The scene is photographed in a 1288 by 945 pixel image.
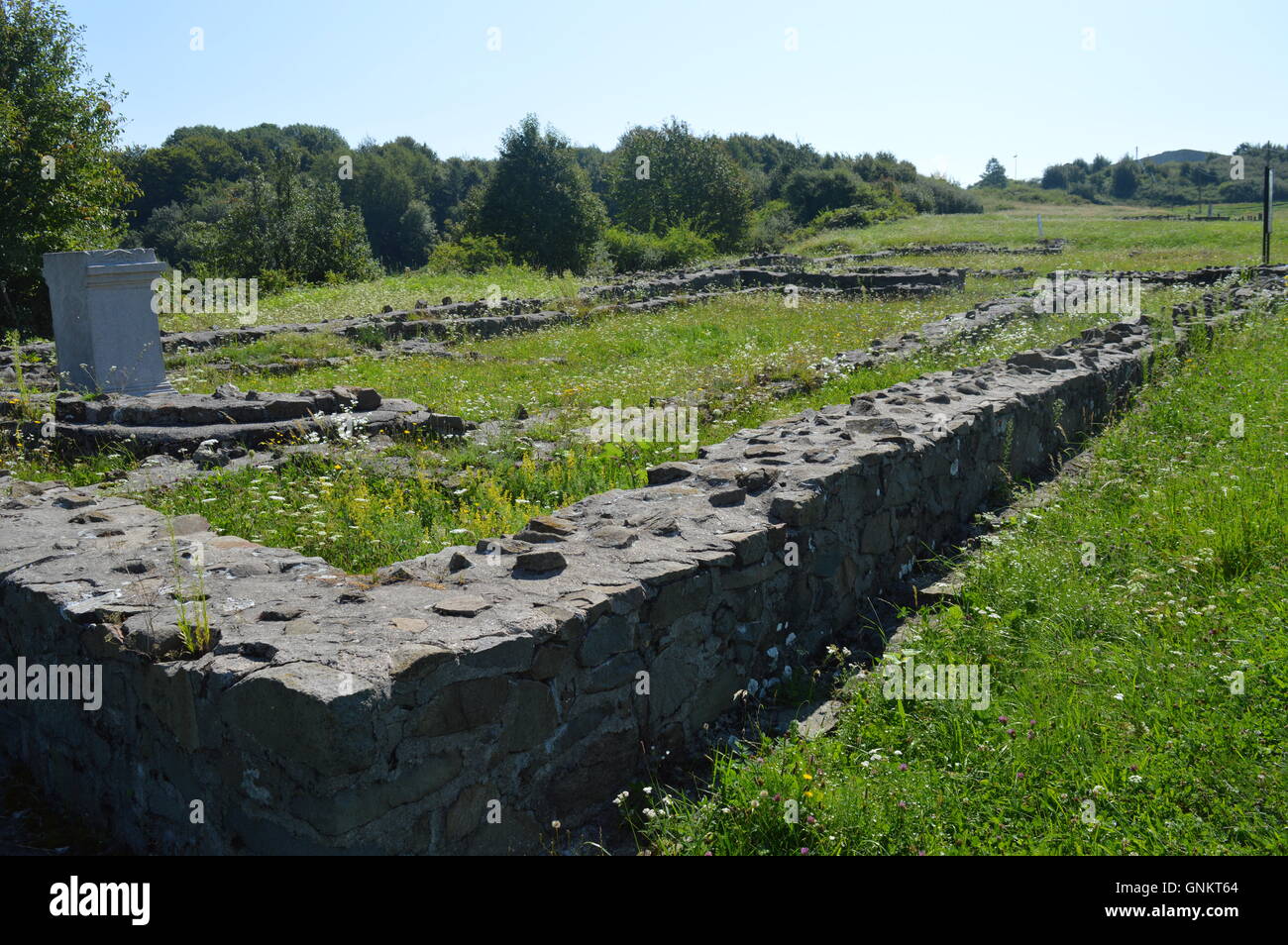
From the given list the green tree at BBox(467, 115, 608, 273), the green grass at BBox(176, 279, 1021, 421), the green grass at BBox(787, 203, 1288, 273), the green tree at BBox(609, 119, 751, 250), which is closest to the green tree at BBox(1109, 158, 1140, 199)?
the green grass at BBox(787, 203, 1288, 273)

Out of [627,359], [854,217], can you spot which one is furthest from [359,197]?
[627,359]

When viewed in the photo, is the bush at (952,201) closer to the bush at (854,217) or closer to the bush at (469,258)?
the bush at (854,217)

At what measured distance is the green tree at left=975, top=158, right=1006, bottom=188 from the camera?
72875 millimetres

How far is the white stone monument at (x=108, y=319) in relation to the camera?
368 inches

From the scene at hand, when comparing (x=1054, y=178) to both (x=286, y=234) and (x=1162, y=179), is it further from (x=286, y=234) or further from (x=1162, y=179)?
(x=286, y=234)

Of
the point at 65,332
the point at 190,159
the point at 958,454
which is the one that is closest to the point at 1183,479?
the point at 958,454

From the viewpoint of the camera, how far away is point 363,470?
652cm

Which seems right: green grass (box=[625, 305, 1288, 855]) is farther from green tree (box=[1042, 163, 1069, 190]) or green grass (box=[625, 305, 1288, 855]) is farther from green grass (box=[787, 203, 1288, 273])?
green tree (box=[1042, 163, 1069, 190])

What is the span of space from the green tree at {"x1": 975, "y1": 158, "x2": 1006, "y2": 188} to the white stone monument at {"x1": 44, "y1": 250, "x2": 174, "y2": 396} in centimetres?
7237

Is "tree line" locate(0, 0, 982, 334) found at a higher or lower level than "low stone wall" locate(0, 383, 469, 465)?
higher

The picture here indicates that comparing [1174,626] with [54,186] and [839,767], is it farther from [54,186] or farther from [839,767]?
[54,186]

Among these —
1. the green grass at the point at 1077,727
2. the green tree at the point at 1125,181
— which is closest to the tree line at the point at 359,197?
the green tree at the point at 1125,181

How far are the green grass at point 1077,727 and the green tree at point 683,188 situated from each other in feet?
114

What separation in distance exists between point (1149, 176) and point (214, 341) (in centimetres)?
6948
